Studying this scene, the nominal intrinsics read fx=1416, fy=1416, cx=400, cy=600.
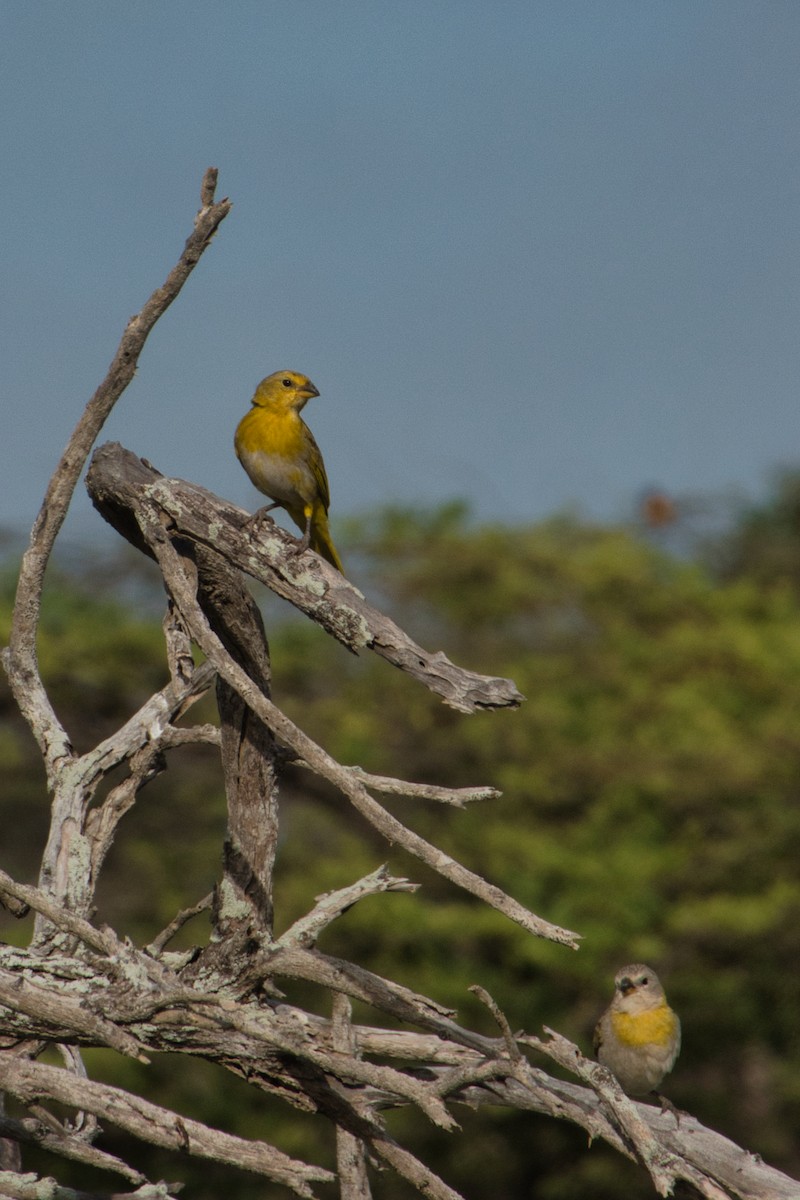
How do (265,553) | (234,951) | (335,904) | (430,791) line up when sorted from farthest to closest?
(265,553), (234,951), (335,904), (430,791)

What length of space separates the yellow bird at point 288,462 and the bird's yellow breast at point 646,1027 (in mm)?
2553

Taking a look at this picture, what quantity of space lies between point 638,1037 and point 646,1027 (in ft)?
0.22

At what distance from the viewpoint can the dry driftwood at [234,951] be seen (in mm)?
3225

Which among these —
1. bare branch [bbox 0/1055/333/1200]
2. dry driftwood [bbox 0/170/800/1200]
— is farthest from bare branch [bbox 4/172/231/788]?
bare branch [bbox 0/1055/333/1200]

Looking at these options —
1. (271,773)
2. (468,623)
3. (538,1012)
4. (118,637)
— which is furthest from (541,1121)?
(271,773)

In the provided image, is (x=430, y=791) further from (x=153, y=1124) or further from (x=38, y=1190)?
(x=38, y=1190)

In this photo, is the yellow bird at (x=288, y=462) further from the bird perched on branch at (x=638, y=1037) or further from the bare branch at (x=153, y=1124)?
the bare branch at (x=153, y=1124)

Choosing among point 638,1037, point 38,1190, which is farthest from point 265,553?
point 638,1037

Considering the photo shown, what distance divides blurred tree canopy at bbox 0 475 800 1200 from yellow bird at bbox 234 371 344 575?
7.88 m

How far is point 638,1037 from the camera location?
6.53m

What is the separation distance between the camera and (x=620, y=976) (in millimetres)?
6996

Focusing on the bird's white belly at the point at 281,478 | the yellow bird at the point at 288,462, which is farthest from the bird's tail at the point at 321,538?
the bird's white belly at the point at 281,478

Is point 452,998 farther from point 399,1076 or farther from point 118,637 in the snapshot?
point 399,1076

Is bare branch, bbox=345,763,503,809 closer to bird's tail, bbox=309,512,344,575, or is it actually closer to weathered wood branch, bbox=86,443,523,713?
weathered wood branch, bbox=86,443,523,713
